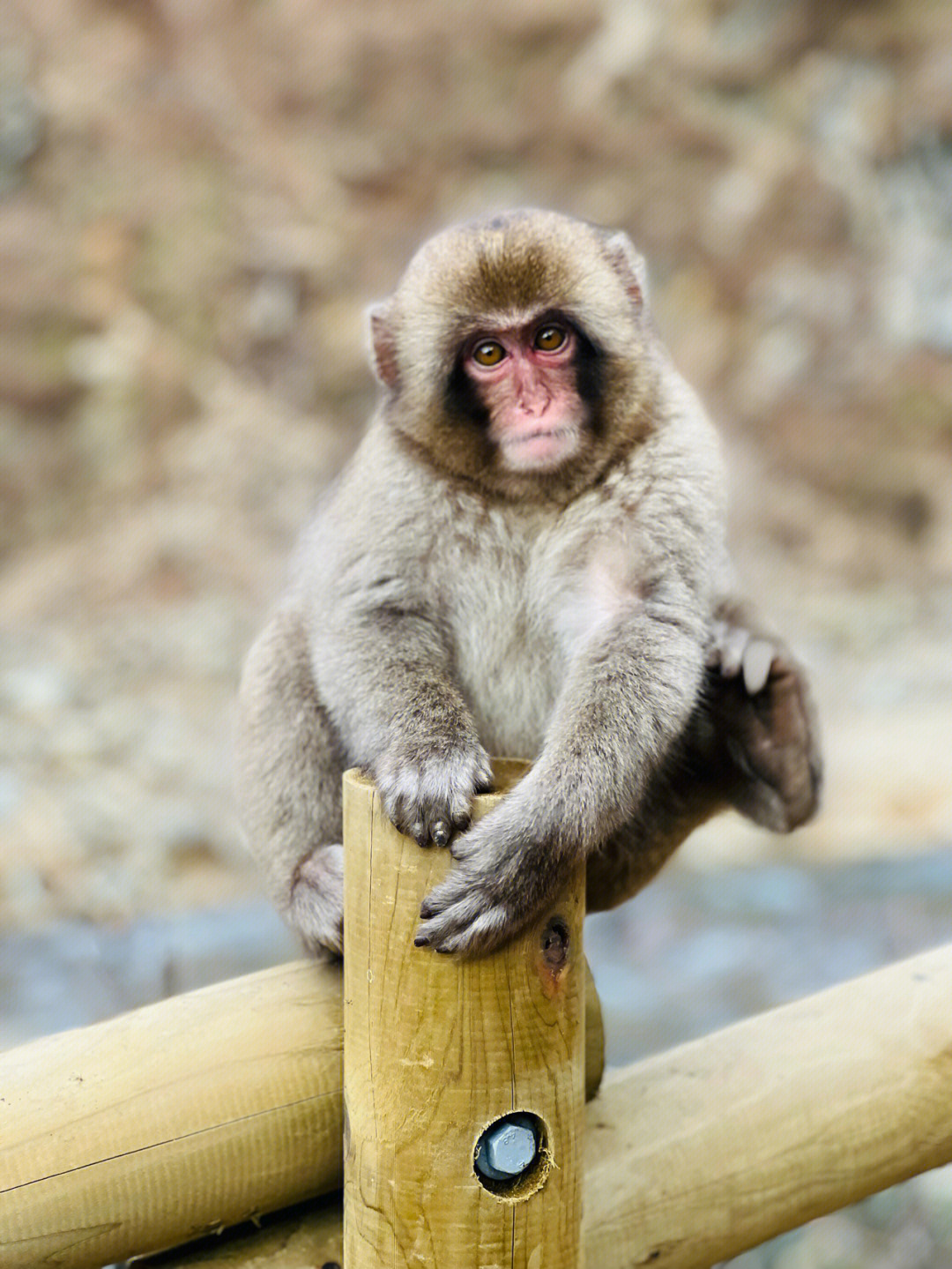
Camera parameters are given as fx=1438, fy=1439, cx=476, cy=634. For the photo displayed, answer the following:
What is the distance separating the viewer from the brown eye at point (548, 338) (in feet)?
10.3

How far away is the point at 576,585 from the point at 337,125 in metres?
9.13

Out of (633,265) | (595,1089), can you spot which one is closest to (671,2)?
(633,265)

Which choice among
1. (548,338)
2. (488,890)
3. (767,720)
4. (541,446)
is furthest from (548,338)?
(488,890)

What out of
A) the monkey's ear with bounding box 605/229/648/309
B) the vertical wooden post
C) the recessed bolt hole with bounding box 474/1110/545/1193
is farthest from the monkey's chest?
the recessed bolt hole with bounding box 474/1110/545/1193

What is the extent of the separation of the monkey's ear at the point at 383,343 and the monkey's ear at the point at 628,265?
1.72ft

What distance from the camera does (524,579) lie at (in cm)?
328

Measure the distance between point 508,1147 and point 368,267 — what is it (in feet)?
32.4

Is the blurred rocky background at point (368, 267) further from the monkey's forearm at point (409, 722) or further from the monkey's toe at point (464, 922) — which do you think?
the monkey's toe at point (464, 922)

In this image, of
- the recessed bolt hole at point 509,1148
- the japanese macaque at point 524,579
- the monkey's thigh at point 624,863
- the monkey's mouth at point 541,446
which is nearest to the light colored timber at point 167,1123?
the japanese macaque at point 524,579

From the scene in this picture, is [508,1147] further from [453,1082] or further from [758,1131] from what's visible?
[758,1131]

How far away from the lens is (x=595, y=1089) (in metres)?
2.98

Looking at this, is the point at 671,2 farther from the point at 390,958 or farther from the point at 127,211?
the point at 390,958

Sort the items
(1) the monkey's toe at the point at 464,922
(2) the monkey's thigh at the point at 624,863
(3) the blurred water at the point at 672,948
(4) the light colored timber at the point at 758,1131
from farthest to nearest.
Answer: (3) the blurred water at the point at 672,948, (2) the monkey's thigh at the point at 624,863, (4) the light colored timber at the point at 758,1131, (1) the monkey's toe at the point at 464,922

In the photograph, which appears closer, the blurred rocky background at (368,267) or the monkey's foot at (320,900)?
the monkey's foot at (320,900)
